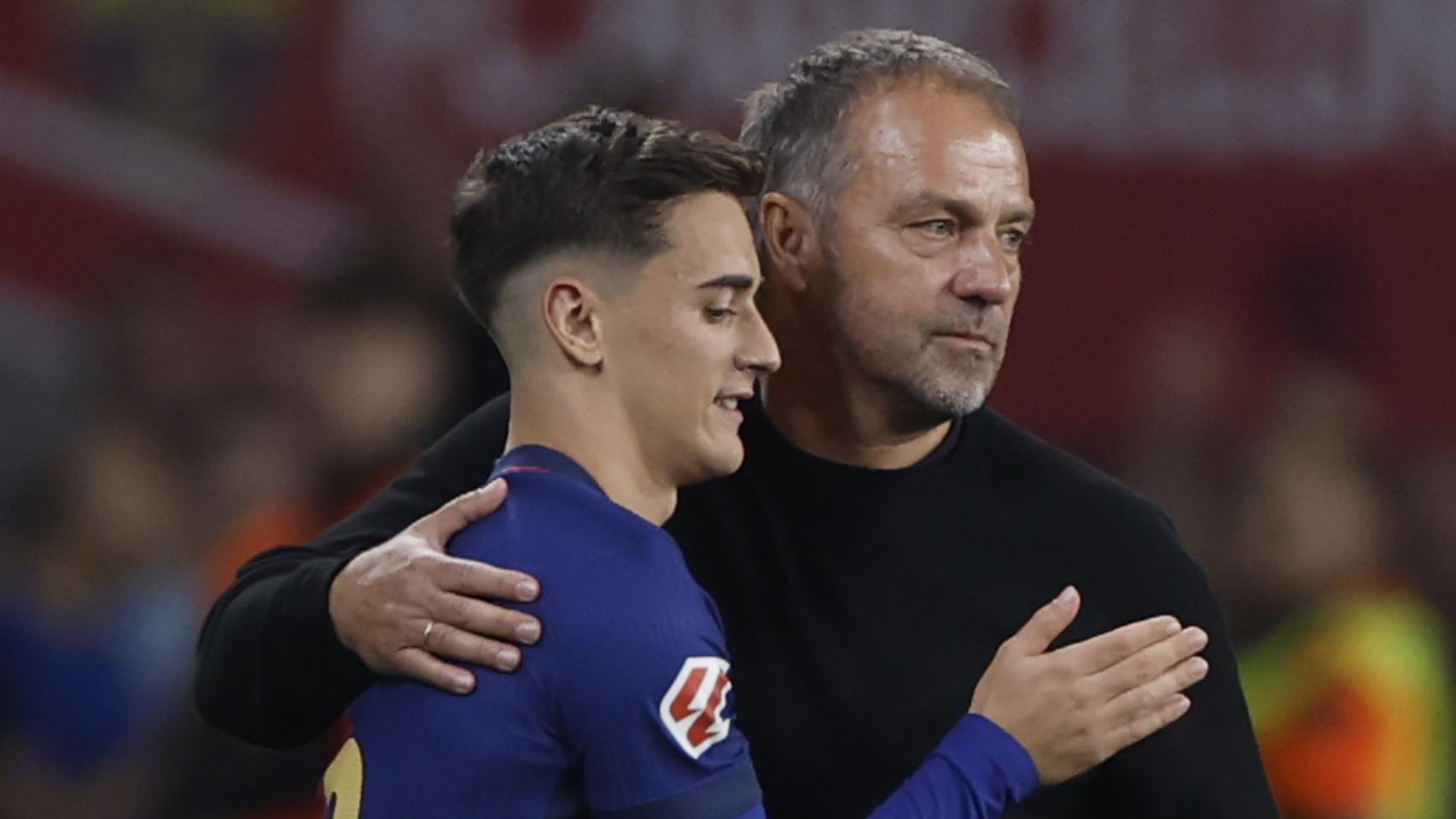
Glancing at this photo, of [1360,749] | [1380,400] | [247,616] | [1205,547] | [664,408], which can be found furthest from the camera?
[1380,400]

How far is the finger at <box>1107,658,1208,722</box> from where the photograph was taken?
2318 mm

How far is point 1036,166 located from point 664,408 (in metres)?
3.62

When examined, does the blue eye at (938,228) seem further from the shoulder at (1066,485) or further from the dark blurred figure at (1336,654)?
the dark blurred figure at (1336,654)

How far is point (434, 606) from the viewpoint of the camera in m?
2.13

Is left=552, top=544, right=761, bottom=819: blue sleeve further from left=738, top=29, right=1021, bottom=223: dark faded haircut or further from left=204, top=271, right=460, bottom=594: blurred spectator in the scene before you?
left=204, top=271, right=460, bottom=594: blurred spectator

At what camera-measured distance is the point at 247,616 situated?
252cm

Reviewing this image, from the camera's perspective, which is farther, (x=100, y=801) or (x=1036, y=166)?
(x=1036, y=166)

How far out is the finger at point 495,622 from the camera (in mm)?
2059

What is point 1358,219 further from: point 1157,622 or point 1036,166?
point 1157,622

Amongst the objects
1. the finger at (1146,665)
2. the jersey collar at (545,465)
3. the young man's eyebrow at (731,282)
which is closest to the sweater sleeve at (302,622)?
the jersey collar at (545,465)

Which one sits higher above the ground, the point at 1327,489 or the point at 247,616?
the point at 247,616

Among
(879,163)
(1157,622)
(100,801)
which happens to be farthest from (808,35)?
(1157,622)

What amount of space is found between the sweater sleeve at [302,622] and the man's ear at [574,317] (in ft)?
1.13

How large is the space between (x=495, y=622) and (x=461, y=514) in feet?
0.47
